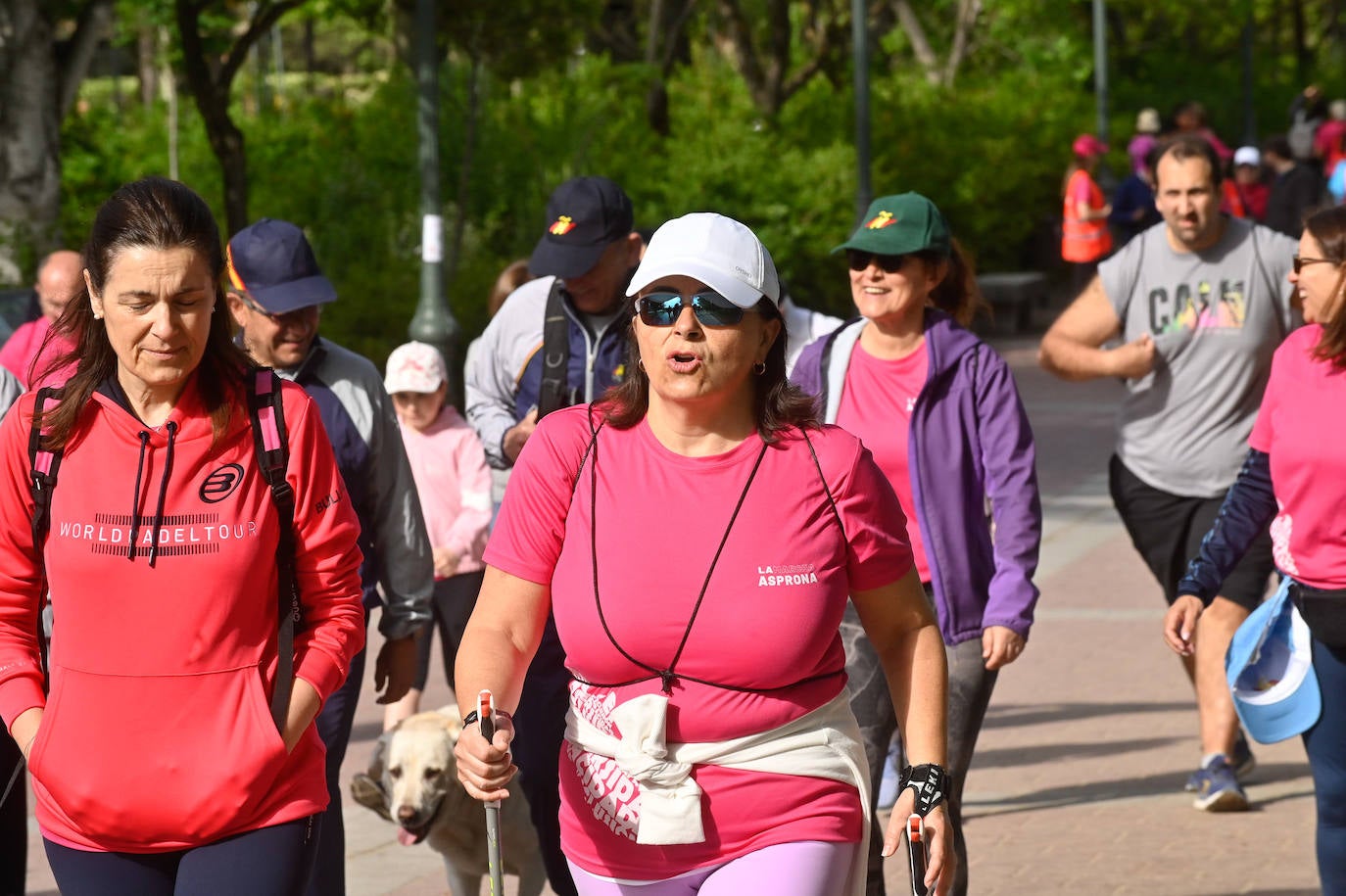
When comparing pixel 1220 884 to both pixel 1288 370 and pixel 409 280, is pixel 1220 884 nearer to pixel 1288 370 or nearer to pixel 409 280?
pixel 1288 370

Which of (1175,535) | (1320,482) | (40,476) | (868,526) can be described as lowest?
(1175,535)

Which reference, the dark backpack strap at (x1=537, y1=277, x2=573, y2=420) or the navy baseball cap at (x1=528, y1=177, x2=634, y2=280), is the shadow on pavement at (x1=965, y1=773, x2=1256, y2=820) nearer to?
the dark backpack strap at (x1=537, y1=277, x2=573, y2=420)

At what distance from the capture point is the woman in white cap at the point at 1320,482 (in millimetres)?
4684

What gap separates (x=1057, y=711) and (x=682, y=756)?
A: 18.8 ft

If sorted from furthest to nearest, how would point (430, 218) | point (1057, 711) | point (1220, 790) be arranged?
point (430, 218), point (1057, 711), point (1220, 790)

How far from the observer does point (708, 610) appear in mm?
3297

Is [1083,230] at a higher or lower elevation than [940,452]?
lower

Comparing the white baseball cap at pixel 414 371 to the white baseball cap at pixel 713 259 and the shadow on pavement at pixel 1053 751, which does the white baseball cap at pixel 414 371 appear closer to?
the shadow on pavement at pixel 1053 751

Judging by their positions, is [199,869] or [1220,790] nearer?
[199,869]

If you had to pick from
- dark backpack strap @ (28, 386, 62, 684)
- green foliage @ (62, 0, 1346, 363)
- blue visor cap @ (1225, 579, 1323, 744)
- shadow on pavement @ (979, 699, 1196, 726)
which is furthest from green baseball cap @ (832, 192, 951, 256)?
green foliage @ (62, 0, 1346, 363)

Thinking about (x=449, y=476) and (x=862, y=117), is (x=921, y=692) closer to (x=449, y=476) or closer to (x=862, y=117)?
(x=449, y=476)

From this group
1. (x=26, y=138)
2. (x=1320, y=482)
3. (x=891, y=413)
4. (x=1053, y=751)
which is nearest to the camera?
(x=1320, y=482)

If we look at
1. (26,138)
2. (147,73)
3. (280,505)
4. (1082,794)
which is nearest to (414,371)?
(1082,794)

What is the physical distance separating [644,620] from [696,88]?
73.8 feet
